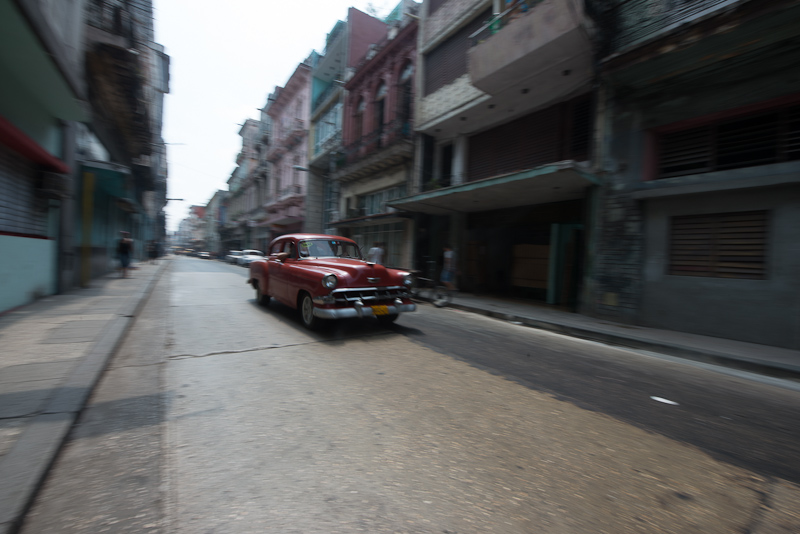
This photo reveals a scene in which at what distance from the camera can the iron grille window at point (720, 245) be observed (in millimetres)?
6598

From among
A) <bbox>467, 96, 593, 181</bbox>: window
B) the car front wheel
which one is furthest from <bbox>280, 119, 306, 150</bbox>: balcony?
the car front wheel

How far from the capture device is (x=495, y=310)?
919 centimetres

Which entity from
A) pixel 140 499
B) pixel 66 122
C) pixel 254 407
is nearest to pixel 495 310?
pixel 254 407

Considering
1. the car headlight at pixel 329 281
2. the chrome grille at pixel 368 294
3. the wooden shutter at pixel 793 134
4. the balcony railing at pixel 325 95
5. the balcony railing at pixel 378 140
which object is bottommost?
the chrome grille at pixel 368 294

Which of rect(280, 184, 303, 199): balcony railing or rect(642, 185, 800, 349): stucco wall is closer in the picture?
rect(642, 185, 800, 349): stucco wall

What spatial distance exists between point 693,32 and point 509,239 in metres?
8.21

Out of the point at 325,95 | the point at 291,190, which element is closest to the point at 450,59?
the point at 325,95

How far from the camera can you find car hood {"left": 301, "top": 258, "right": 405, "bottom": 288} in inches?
225

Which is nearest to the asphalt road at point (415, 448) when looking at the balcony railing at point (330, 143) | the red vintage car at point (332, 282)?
the red vintage car at point (332, 282)

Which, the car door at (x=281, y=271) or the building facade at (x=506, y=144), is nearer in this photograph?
the car door at (x=281, y=271)

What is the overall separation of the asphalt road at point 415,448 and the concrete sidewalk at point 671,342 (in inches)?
25.4

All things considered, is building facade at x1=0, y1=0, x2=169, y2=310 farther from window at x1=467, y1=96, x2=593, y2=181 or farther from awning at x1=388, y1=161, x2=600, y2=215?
window at x1=467, y1=96, x2=593, y2=181

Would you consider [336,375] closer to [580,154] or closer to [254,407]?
[254,407]

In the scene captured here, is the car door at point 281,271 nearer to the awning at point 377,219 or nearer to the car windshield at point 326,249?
the car windshield at point 326,249
